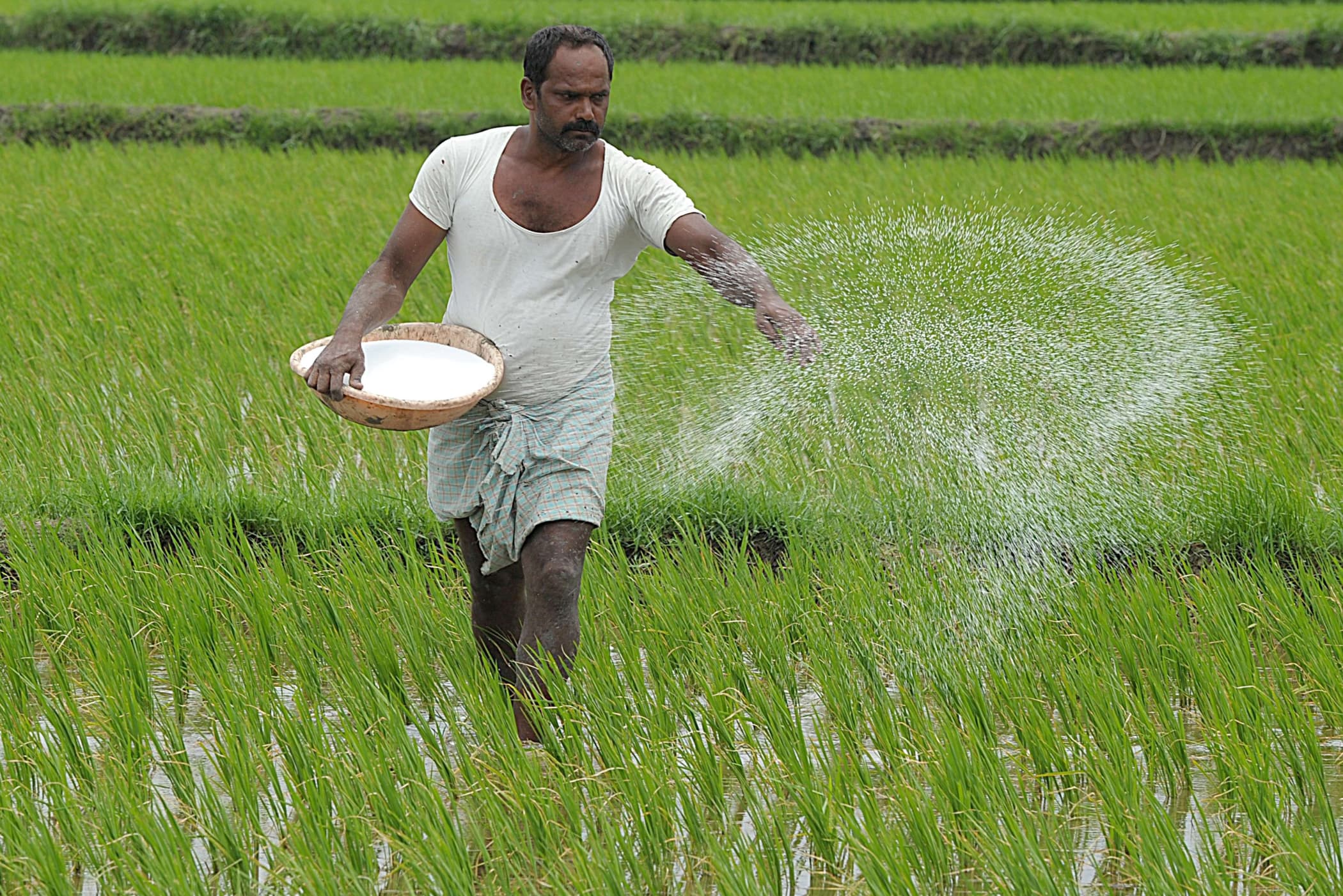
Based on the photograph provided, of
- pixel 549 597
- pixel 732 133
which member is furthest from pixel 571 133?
pixel 732 133

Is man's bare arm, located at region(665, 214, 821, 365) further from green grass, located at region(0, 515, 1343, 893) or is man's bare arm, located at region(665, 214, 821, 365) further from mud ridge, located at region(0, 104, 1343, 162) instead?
mud ridge, located at region(0, 104, 1343, 162)

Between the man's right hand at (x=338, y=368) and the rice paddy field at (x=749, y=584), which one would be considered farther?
the man's right hand at (x=338, y=368)

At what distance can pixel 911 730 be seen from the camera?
2.67m

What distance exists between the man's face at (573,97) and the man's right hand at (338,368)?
1.67 feet

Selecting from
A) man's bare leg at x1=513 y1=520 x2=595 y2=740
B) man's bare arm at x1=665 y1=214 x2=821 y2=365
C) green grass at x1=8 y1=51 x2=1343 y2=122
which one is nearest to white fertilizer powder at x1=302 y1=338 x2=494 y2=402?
man's bare leg at x1=513 y1=520 x2=595 y2=740

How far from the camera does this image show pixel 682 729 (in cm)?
288

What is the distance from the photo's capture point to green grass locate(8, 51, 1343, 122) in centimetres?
1027

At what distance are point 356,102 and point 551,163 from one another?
854cm

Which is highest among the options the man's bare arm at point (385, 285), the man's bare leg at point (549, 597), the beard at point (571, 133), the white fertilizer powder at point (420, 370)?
the beard at point (571, 133)

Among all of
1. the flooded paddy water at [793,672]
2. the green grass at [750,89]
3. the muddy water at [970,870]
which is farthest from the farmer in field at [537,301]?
the green grass at [750,89]

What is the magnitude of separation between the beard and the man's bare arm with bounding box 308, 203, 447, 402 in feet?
1.00

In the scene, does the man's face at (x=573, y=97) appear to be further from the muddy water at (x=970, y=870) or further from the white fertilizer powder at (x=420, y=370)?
the muddy water at (x=970, y=870)

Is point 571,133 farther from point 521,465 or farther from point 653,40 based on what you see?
point 653,40

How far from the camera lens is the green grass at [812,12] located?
13.6 m
